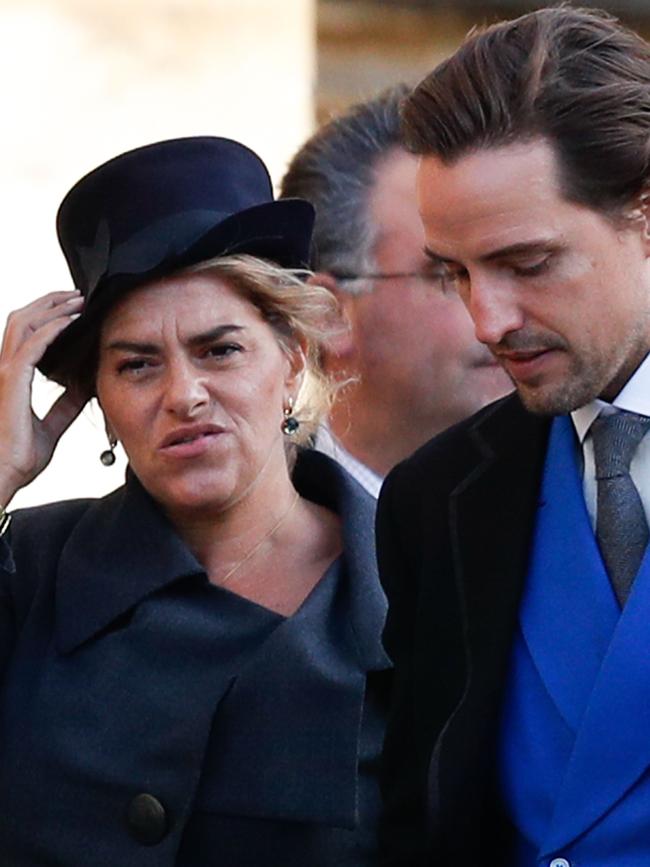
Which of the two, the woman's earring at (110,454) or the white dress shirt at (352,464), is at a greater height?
the woman's earring at (110,454)

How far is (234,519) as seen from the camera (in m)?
3.38

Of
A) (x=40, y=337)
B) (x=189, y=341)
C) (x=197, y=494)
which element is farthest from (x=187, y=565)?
(x=40, y=337)

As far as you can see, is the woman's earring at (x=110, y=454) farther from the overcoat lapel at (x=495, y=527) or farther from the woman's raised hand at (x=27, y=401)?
the overcoat lapel at (x=495, y=527)

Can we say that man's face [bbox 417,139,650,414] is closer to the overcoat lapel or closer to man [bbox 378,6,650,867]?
man [bbox 378,6,650,867]

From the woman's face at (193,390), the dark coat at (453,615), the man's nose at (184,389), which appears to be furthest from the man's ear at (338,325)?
the dark coat at (453,615)

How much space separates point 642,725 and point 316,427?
4.02 ft

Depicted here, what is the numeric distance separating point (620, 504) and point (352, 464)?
141 centimetres

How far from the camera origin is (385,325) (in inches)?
152

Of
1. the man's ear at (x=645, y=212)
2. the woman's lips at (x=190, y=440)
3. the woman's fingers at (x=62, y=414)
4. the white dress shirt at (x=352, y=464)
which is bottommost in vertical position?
the white dress shirt at (x=352, y=464)

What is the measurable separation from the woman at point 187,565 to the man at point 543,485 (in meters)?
0.37

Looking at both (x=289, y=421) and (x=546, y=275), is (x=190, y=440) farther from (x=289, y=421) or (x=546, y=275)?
(x=546, y=275)

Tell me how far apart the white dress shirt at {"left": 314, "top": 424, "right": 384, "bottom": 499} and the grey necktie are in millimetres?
1248

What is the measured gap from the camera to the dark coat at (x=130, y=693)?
3115mm

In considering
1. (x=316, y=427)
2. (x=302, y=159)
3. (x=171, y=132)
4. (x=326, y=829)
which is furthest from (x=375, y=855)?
(x=171, y=132)
